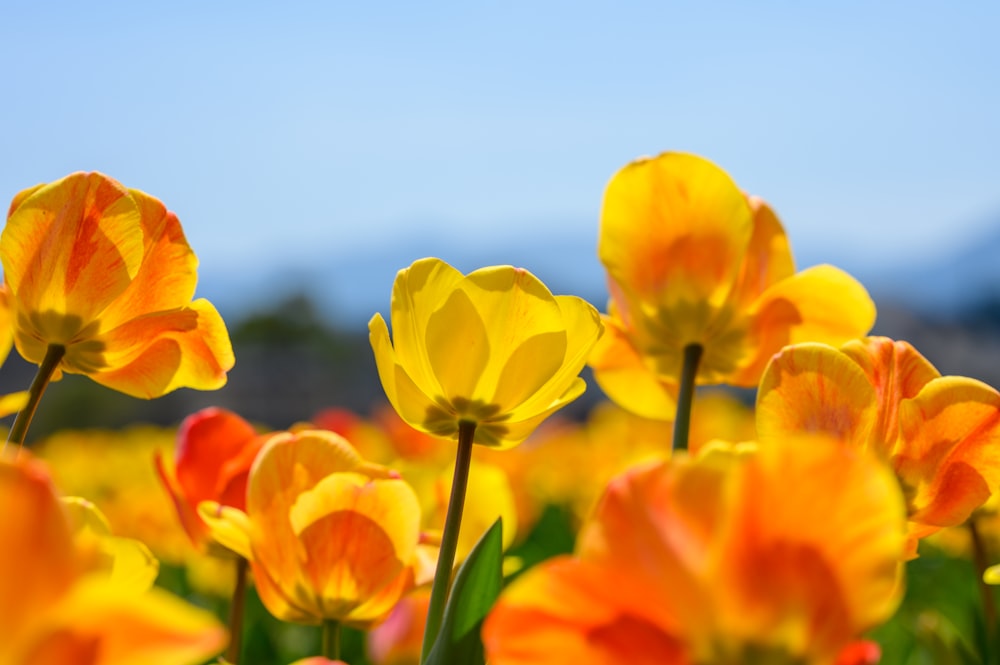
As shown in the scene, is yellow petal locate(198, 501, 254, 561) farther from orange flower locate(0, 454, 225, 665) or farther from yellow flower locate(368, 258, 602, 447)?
orange flower locate(0, 454, 225, 665)

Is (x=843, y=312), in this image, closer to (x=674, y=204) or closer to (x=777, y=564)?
(x=674, y=204)

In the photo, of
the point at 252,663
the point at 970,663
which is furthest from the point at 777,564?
the point at 252,663

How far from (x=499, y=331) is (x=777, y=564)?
0.30 metres

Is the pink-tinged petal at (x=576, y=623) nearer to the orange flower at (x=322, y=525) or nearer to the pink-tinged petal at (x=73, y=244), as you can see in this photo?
the orange flower at (x=322, y=525)

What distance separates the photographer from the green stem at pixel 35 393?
58cm

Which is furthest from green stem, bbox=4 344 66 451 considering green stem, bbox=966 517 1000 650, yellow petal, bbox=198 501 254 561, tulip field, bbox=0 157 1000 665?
green stem, bbox=966 517 1000 650

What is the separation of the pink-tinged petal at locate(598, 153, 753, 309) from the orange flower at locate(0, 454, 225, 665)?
520 millimetres

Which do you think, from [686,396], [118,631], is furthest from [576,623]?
[686,396]

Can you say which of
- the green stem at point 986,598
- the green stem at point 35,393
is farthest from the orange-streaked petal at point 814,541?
the green stem at point 986,598

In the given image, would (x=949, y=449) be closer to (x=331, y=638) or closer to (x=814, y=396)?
(x=814, y=396)

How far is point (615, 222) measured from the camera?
2.49 ft

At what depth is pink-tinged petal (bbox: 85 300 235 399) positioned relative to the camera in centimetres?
68

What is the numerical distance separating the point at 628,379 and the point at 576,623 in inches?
21.7

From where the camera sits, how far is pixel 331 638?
674 mm
